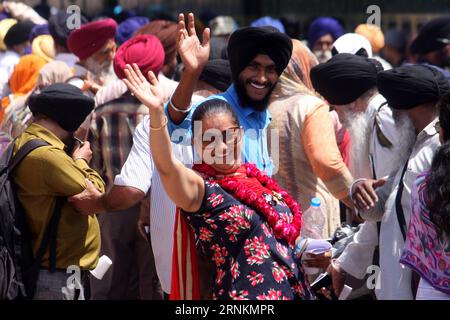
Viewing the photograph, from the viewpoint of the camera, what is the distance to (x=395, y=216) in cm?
434

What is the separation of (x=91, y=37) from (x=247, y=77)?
2.51 metres

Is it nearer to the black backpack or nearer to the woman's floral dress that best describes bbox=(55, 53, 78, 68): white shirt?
the black backpack

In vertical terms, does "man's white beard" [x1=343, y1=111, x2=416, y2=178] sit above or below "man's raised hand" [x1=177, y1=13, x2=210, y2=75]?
below

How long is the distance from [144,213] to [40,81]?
1.43m

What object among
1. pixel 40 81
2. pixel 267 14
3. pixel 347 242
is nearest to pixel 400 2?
pixel 267 14

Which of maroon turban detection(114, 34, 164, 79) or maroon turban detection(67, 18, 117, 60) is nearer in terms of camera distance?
maroon turban detection(114, 34, 164, 79)

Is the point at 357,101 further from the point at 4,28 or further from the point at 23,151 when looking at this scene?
the point at 4,28

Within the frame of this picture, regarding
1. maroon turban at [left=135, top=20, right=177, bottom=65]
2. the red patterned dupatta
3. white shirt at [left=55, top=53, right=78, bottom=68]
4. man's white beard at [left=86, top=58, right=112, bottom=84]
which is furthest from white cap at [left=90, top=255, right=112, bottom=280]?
white shirt at [left=55, top=53, right=78, bottom=68]

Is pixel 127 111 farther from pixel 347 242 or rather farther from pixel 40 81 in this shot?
pixel 347 242

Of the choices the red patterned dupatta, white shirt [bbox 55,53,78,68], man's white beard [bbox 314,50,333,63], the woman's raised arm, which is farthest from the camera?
man's white beard [bbox 314,50,333,63]

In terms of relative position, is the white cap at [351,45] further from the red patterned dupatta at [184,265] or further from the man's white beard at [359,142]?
the red patterned dupatta at [184,265]

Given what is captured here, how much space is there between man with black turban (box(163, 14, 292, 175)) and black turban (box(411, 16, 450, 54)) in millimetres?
3870

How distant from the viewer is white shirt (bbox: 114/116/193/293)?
4770 mm
